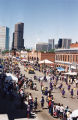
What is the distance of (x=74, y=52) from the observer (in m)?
54.6

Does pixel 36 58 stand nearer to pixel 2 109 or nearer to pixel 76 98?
pixel 76 98

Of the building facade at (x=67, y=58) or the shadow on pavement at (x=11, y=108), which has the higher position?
the building facade at (x=67, y=58)

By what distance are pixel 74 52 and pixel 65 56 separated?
20.2 ft

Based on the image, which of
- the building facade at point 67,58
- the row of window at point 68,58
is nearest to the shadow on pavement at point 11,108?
the building facade at point 67,58

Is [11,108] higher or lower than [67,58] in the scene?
lower

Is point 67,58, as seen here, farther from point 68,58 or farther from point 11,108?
point 11,108

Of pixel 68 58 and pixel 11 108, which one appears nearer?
pixel 11 108

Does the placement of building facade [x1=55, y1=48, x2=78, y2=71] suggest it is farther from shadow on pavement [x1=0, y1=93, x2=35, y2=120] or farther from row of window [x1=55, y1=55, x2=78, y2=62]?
shadow on pavement [x1=0, y1=93, x2=35, y2=120]

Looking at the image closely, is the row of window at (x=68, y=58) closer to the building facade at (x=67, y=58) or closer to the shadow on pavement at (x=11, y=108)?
the building facade at (x=67, y=58)

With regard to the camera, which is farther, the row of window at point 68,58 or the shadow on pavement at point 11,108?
the row of window at point 68,58

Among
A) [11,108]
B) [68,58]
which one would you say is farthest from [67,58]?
[11,108]

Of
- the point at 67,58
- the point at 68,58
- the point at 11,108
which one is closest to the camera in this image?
the point at 11,108

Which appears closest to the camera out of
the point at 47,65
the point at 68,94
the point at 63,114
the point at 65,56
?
the point at 63,114

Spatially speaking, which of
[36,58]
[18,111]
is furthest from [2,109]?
[36,58]
